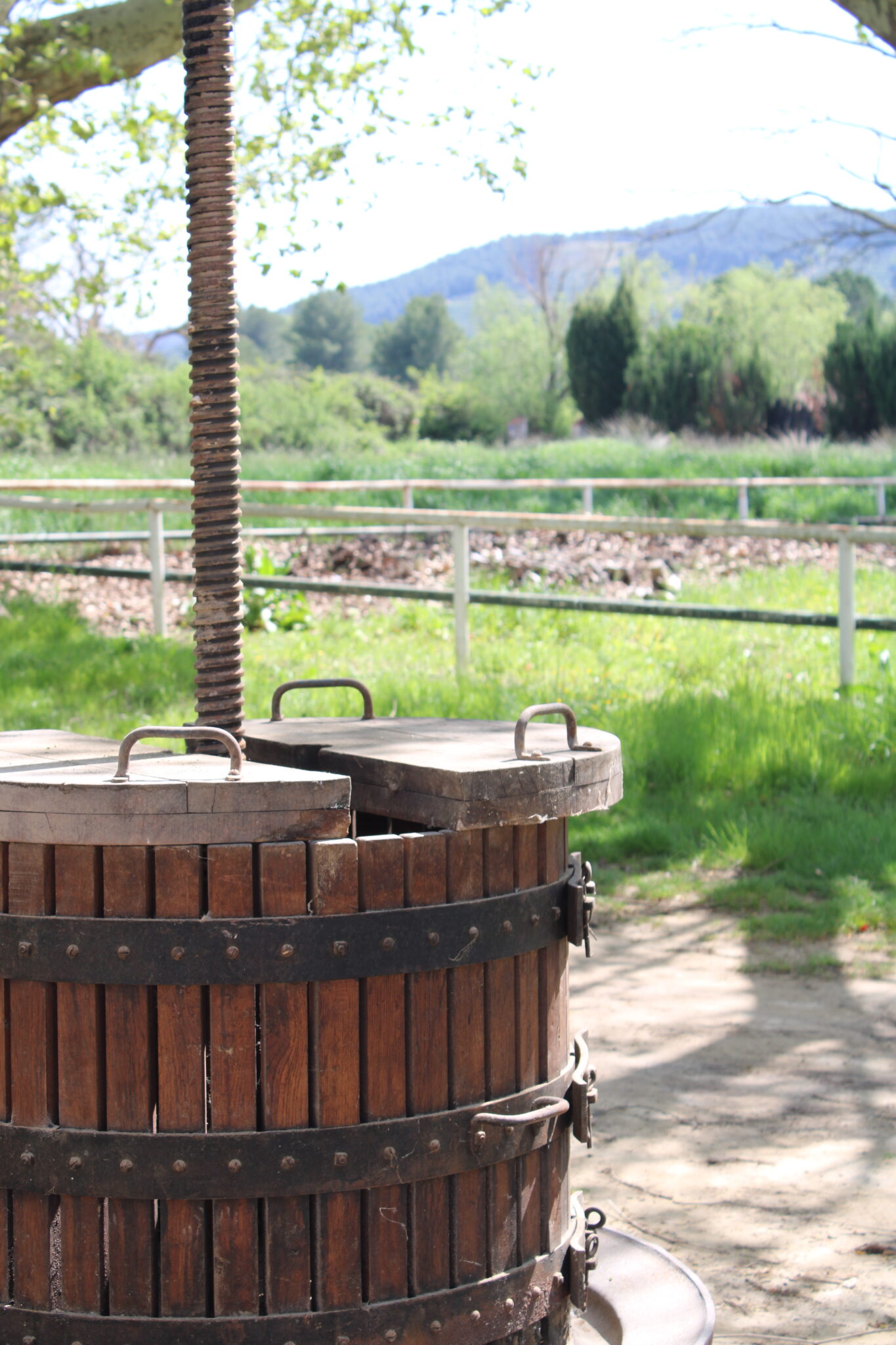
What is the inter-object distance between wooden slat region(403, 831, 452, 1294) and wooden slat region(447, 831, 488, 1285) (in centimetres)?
1

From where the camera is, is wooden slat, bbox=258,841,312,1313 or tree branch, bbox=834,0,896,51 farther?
tree branch, bbox=834,0,896,51

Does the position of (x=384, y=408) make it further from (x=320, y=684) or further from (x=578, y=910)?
(x=578, y=910)

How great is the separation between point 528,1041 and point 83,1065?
0.74 metres

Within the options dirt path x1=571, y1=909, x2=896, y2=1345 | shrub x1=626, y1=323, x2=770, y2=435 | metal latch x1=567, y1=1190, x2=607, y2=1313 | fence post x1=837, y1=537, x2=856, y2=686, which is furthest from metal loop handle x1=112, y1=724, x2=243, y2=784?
shrub x1=626, y1=323, x2=770, y2=435

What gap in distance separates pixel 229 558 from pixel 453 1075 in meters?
1.03

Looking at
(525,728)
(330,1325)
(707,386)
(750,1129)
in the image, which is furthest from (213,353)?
(707,386)

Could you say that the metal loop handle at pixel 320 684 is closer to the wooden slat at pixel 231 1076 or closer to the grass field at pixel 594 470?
the wooden slat at pixel 231 1076

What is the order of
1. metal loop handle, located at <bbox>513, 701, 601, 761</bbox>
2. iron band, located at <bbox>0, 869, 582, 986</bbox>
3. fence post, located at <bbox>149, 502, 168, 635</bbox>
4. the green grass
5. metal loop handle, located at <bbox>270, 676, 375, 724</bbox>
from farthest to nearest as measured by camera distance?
fence post, located at <bbox>149, 502, 168, 635</bbox> → the green grass → metal loop handle, located at <bbox>270, 676, 375, 724</bbox> → metal loop handle, located at <bbox>513, 701, 601, 761</bbox> → iron band, located at <bbox>0, 869, 582, 986</bbox>

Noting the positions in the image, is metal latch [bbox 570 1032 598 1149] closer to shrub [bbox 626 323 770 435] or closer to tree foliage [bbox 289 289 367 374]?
shrub [bbox 626 323 770 435]

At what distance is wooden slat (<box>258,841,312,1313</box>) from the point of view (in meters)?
2.04

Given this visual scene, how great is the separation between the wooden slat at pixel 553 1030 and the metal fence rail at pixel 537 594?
4522 millimetres

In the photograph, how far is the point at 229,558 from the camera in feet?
8.27

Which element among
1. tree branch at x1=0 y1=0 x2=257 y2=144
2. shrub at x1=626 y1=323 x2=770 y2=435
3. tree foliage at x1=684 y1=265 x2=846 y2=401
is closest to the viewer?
tree branch at x1=0 y1=0 x2=257 y2=144

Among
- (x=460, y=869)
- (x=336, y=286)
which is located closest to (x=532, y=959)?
(x=460, y=869)
